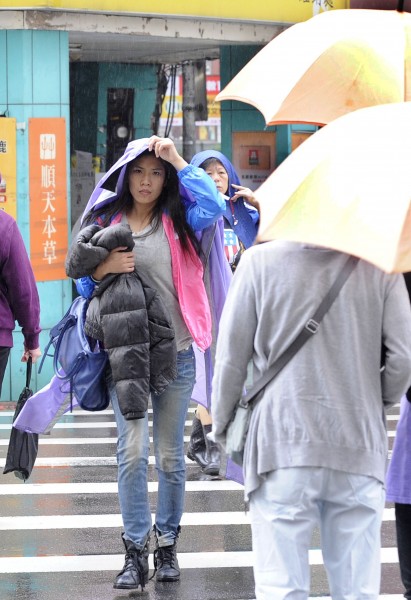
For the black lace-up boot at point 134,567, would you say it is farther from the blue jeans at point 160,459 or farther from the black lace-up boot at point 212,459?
the black lace-up boot at point 212,459

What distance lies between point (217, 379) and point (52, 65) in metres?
8.61

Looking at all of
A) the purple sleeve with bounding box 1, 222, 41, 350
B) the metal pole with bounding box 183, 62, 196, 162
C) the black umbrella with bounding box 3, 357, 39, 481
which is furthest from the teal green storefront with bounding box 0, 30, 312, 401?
the black umbrella with bounding box 3, 357, 39, 481

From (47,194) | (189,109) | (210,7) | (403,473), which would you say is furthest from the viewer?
(189,109)

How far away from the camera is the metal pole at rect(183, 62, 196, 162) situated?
1666 centimetres

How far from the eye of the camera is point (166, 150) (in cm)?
573

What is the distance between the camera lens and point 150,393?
579 centimetres

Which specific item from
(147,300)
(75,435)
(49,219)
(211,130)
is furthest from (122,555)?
(211,130)

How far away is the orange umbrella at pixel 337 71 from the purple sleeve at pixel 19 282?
1.80 meters

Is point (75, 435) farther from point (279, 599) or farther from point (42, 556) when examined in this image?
point (279, 599)

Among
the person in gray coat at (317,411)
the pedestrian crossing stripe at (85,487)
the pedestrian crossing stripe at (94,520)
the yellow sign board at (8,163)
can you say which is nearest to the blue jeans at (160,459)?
the pedestrian crossing stripe at (94,520)

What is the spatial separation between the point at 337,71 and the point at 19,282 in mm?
2314

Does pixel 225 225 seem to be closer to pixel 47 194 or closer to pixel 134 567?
pixel 134 567

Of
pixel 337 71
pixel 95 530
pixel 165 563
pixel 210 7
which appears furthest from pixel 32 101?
pixel 337 71

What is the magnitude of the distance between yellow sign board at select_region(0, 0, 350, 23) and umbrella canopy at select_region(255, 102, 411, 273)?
8.56m
